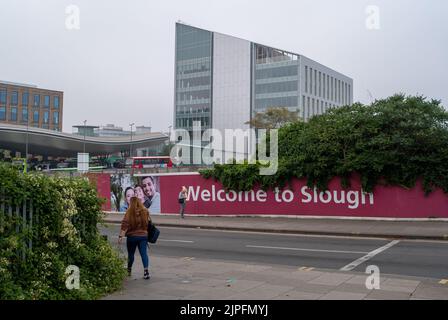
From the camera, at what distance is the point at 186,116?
10131cm

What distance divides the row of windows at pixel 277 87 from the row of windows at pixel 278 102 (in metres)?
1.72

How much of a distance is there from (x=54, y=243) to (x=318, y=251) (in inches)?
331

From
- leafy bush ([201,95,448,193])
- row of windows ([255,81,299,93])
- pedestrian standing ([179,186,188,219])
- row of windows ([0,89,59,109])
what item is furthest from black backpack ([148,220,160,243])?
row of windows ([0,89,59,109])

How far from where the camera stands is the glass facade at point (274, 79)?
9297 centimetres

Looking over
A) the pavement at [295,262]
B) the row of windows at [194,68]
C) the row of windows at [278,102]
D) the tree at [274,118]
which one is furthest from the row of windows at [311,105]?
the pavement at [295,262]

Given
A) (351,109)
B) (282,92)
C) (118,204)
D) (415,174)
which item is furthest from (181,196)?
(282,92)

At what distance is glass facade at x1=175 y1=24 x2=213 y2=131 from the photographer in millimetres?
98250

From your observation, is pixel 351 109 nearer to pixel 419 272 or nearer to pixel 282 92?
→ pixel 419 272

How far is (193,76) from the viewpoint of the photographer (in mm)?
100188

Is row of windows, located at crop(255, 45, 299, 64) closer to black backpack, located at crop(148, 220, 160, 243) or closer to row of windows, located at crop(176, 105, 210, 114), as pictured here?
row of windows, located at crop(176, 105, 210, 114)

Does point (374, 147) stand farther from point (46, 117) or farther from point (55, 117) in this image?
point (55, 117)

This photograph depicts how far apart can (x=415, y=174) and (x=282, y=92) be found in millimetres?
74441

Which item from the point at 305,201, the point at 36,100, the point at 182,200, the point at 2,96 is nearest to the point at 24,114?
the point at 36,100

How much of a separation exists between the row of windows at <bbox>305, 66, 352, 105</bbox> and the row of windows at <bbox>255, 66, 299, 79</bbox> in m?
2.90
